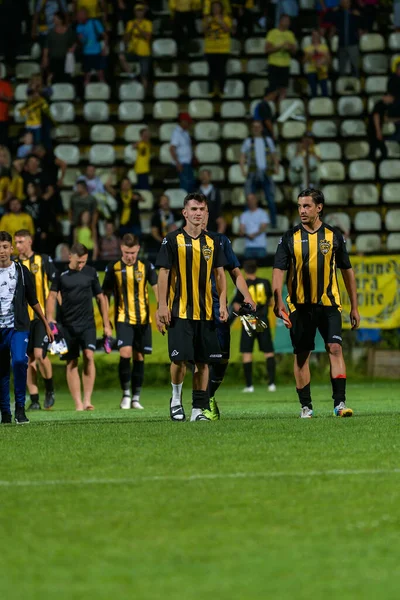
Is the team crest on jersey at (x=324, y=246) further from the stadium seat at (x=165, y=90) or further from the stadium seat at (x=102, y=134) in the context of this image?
the stadium seat at (x=165, y=90)

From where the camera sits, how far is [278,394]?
60.5 ft

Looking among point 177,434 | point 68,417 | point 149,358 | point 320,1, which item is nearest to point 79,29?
point 320,1

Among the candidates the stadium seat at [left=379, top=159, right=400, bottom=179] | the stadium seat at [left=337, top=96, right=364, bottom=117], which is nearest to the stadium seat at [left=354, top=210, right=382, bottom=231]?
the stadium seat at [left=379, top=159, right=400, bottom=179]

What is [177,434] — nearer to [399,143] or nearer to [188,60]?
[399,143]

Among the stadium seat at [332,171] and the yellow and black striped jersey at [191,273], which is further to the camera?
the stadium seat at [332,171]

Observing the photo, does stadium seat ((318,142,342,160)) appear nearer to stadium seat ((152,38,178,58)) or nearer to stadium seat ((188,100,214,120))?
stadium seat ((188,100,214,120))

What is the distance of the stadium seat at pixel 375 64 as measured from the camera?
27.3 meters

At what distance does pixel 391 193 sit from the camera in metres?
24.9

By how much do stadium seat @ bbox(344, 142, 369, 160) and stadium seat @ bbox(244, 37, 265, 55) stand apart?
3.15 meters

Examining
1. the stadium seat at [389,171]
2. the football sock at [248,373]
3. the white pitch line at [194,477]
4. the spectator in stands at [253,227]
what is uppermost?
the stadium seat at [389,171]

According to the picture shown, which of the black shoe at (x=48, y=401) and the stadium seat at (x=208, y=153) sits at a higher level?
the stadium seat at (x=208, y=153)

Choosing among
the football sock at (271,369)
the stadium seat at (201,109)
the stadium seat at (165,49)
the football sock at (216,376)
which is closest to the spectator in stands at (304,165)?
the stadium seat at (201,109)

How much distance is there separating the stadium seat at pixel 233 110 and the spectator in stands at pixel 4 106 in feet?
14.3

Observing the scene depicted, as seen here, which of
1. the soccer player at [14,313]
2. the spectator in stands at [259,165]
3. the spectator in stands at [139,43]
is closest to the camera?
the soccer player at [14,313]
